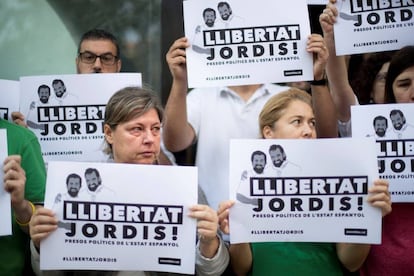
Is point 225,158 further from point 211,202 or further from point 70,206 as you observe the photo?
point 70,206

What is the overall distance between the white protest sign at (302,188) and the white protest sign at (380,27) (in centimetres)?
71

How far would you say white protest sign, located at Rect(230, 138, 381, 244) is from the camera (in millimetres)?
2854

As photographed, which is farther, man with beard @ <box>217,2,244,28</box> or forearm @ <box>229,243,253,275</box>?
man with beard @ <box>217,2,244,28</box>

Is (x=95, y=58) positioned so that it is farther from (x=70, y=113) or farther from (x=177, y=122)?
(x=177, y=122)

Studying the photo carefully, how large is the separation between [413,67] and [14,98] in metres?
1.90

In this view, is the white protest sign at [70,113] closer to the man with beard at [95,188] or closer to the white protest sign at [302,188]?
the man with beard at [95,188]

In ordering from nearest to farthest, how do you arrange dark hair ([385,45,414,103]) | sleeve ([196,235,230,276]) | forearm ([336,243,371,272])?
1. sleeve ([196,235,230,276])
2. forearm ([336,243,371,272])
3. dark hair ([385,45,414,103])

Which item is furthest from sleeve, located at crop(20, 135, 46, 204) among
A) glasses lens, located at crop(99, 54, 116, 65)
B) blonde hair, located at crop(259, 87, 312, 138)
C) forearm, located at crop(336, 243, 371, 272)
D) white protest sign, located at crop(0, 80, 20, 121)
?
forearm, located at crop(336, 243, 371, 272)

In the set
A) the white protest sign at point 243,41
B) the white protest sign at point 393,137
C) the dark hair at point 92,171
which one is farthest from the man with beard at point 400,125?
the dark hair at point 92,171

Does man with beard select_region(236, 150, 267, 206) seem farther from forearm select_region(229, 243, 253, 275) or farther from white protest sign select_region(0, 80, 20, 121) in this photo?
white protest sign select_region(0, 80, 20, 121)

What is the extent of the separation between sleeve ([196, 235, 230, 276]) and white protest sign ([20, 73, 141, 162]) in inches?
34.9

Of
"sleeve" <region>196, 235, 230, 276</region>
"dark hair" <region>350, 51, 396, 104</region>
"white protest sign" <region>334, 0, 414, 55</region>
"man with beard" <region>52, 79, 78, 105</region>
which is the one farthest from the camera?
"dark hair" <region>350, 51, 396, 104</region>

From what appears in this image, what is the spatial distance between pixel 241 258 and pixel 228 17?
3.65 ft

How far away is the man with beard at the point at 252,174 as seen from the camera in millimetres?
2867
